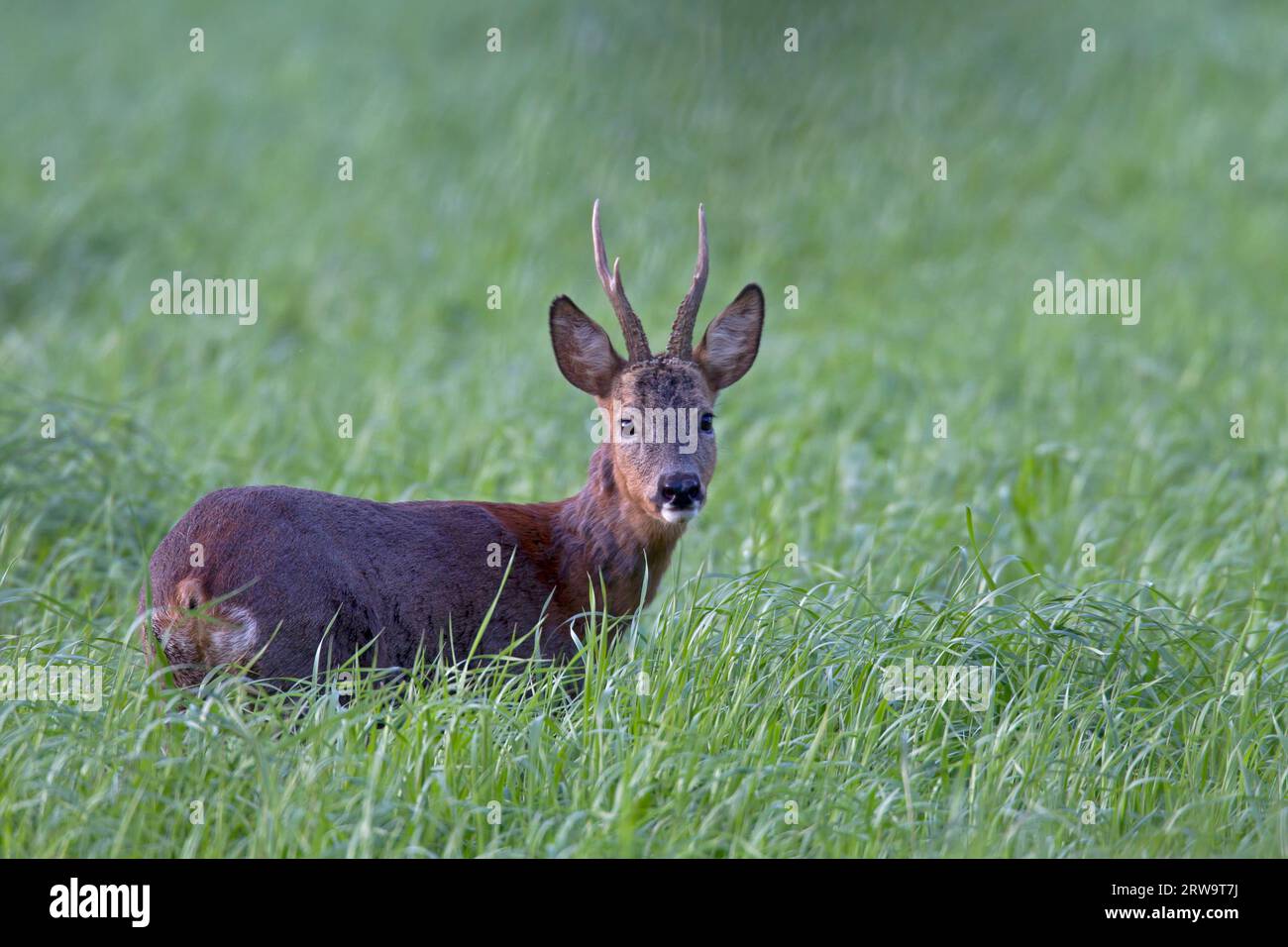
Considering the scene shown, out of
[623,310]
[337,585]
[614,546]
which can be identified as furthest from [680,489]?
[337,585]

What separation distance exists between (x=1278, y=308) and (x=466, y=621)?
797 centimetres

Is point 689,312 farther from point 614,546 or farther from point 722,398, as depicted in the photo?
point 722,398

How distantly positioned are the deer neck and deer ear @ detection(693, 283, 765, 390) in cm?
44

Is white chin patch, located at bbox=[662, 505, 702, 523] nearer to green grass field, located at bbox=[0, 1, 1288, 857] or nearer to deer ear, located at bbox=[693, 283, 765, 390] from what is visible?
green grass field, located at bbox=[0, 1, 1288, 857]

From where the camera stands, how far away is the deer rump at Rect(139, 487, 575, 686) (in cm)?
412

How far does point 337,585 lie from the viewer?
4.29 meters

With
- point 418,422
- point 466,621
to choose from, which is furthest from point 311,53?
point 466,621

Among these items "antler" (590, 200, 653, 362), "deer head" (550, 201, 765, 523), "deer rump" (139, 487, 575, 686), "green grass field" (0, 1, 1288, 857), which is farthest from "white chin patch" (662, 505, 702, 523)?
"antler" (590, 200, 653, 362)

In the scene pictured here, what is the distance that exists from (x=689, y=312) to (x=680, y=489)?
61 cm

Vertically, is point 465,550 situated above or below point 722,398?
below

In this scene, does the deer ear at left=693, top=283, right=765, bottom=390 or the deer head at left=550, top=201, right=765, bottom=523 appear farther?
the deer ear at left=693, top=283, right=765, bottom=390

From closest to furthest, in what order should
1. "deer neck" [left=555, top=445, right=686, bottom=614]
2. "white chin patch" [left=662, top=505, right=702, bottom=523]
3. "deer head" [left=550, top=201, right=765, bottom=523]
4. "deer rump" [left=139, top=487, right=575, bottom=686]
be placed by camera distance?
"deer rump" [left=139, top=487, right=575, bottom=686], "white chin patch" [left=662, top=505, right=702, bottom=523], "deer head" [left=550, top=201, right=765, bottom=523], "deer neck" [left=555, top=445, right=686, bottom=614]

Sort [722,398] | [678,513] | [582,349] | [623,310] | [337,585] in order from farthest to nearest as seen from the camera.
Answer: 1. [722,398]
2. [582,349]
3. [623,310]
4. [678,513]
5. [337,585]
